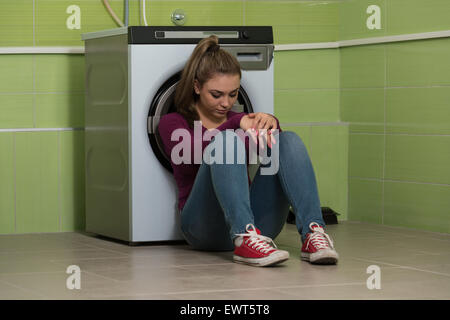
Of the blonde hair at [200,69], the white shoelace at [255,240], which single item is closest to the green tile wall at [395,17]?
the blonde hair at [200,69]

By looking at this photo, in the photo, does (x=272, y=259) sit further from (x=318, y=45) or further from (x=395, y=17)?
(x=318, y=45)

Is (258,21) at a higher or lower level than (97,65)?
higher

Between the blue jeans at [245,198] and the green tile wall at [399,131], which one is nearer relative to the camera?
the blue jeans at [245,198]

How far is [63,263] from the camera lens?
7.86ft

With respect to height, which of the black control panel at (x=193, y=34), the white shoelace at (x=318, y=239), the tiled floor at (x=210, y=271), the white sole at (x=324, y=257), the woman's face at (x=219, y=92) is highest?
the black control panel at (x=193, y=34)

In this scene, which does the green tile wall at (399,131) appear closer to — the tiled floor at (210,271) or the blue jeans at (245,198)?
the tiled floor at (210,271)

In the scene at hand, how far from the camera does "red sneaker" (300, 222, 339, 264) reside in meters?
2.25

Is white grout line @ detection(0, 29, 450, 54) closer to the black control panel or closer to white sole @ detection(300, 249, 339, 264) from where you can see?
the black control panel

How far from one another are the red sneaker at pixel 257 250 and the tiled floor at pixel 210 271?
27 mm

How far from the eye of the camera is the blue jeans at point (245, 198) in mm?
2232

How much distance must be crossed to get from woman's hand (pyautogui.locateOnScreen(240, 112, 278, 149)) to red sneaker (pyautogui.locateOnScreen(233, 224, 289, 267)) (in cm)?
27
